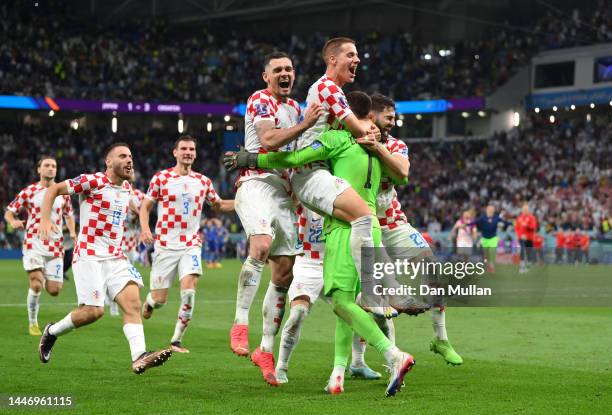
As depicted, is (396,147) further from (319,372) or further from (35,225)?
(35,225)

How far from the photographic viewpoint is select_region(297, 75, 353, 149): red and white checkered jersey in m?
8.36

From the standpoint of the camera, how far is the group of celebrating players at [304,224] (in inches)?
324

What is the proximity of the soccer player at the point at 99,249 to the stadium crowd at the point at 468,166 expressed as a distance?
108 feet

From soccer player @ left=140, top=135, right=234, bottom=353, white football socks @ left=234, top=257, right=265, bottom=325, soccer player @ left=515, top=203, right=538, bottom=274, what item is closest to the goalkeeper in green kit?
white football socks @ left=234, top=257, right=265, bottom=325

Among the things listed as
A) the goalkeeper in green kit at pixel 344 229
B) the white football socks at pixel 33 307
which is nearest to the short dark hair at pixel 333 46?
the goalkeeper in green kit at pixel 344 229

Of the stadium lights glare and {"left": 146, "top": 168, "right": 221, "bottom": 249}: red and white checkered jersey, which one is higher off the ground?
the stadium lights glare

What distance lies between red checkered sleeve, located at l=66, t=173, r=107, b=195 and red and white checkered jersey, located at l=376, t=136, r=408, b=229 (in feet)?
9.29

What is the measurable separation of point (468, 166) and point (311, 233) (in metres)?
44.7

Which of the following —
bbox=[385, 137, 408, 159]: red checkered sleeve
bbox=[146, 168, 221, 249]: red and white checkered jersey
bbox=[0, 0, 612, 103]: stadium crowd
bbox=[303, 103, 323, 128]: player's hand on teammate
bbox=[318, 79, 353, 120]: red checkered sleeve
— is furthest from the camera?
bbox=[0, 0, 612, 103]: stadium crowd

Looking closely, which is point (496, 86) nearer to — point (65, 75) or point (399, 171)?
point (65, 75)

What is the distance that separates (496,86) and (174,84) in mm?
18373

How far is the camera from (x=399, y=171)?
8.62 metres

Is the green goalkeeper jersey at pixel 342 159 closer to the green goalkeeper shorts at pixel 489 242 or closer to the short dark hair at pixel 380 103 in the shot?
the short dark hair at pixel 380 103

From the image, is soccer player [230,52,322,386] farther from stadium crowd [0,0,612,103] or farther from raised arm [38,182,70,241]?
stadium crowd [0,0,612,103]
